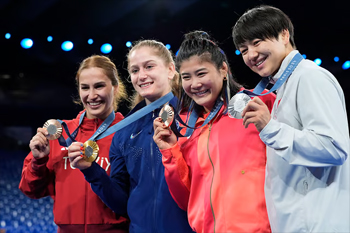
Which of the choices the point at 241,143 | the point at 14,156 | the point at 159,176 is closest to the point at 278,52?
the point at 241,143

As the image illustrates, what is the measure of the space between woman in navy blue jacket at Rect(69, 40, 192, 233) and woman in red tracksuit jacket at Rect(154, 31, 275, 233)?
0.13 metres

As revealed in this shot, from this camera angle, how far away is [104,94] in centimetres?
228

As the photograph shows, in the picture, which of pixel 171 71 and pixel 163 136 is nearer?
pixel 163 136

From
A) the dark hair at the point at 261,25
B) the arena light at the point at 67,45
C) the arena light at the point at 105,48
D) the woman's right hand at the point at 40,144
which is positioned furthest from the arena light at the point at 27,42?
the dark hair at the point at 261,25

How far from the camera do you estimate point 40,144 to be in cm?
208

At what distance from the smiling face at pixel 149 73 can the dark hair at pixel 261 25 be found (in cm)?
59

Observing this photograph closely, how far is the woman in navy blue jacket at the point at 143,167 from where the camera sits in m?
1.84

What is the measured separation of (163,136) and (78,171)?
766mm

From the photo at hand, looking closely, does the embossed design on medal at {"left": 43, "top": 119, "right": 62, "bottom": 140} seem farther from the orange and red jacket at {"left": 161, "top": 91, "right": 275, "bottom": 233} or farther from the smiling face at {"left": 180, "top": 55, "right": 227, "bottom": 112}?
the smiling face at {"left": 180, "top": 55, "right": 227, "bottom": 112}

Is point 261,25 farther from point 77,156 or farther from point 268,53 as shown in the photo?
point 77,156

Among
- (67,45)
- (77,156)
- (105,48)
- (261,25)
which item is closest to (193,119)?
(261,25)

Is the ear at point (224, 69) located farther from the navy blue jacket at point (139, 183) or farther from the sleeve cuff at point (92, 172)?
the sleeve cuff at point (92, 172)

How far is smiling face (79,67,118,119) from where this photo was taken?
2268 millimetres

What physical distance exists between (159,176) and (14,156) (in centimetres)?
630
